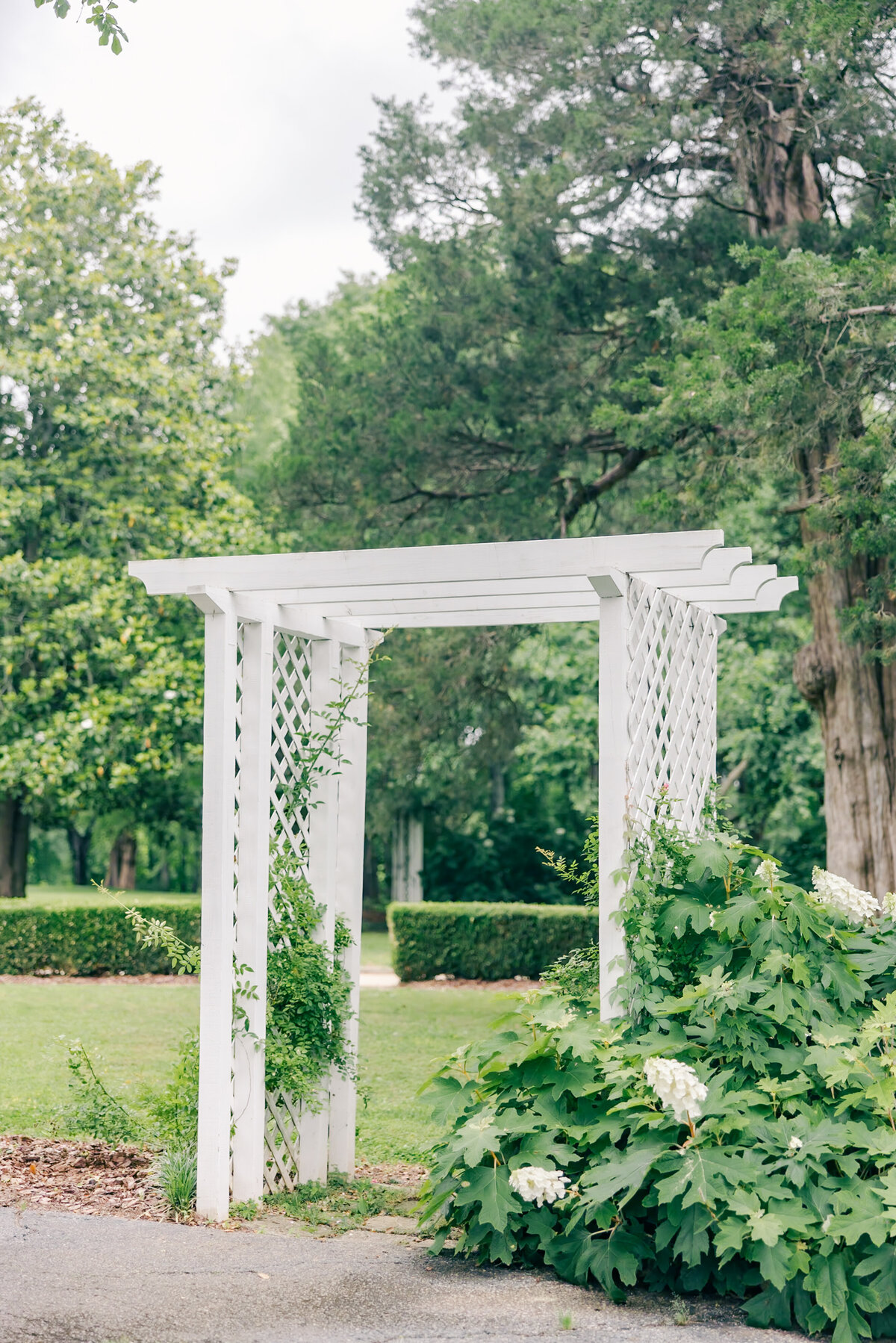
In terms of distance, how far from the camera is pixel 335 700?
5.32 m

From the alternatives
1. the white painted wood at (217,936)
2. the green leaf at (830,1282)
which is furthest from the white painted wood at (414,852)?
the green leaf at (830,1282)

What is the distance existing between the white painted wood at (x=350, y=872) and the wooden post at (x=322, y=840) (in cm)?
6

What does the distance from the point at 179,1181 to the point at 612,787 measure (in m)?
2.11

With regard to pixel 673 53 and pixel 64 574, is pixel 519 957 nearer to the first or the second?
pixel 64 574

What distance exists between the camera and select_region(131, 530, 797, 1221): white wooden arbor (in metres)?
4.31

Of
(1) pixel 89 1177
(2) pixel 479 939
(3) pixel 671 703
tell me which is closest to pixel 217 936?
(1) pixel 89 1177

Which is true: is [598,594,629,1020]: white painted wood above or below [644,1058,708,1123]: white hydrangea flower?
above

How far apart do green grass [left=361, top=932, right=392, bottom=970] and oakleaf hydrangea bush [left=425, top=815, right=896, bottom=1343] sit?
10771 mm

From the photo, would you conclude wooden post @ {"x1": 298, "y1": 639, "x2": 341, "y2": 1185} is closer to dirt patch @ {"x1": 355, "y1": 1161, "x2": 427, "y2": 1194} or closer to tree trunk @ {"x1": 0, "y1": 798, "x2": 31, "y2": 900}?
dirt patch @ {"x1": 355, "y1": 1161, "x2": 427, "y2": 1194}

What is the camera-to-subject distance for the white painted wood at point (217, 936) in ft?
14.6

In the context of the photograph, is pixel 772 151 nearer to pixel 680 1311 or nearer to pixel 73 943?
pixel 680 1311

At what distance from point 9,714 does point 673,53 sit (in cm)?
913

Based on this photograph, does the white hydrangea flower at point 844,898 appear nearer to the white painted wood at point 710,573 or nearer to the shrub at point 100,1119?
the white painted wood at point 710,573

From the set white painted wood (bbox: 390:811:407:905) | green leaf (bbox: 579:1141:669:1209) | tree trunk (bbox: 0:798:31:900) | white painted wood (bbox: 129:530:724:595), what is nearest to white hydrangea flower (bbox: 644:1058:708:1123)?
green leaf (bbox: 579:1141:669:1209)
